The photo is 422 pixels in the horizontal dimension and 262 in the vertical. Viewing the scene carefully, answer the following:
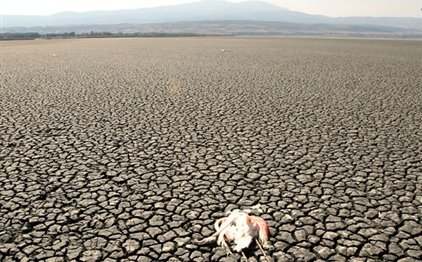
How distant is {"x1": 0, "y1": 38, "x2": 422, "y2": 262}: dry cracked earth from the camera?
10.6 feet

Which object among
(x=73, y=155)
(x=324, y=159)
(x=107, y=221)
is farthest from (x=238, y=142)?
(x=107, y=221)

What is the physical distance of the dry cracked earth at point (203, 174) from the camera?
323cm

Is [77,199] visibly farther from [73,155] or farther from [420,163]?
[420,163]

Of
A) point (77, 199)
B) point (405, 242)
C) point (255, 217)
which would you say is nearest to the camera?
point (405, 242)

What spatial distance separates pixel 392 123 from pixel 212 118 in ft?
10.4

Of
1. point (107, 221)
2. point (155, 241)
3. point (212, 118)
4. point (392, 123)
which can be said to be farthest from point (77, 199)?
point (392, 123)

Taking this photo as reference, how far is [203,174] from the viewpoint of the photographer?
462 cm

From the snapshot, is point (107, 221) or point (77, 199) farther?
point (77, 199)

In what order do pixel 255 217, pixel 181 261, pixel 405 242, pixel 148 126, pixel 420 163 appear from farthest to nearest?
pixel 148 126
pixel 420 163
pixel 255 217
pixel 405 242
pixel 181 261

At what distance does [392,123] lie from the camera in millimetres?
6930

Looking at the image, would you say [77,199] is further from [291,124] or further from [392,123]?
[392,123]

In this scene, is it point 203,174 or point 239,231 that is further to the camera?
point 203,174

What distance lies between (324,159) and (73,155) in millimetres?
3299

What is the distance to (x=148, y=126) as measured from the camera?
22.0 ft
